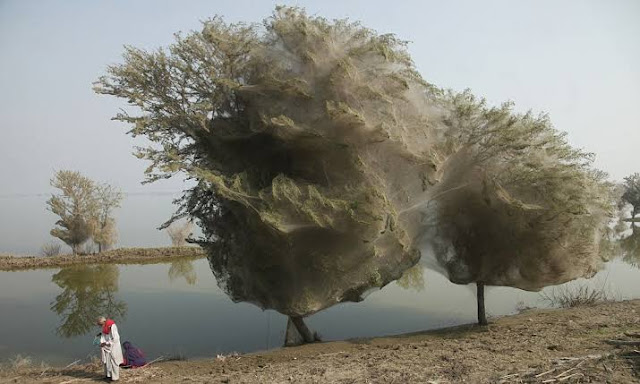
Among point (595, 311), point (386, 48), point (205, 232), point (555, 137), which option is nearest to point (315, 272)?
point (205, 232)

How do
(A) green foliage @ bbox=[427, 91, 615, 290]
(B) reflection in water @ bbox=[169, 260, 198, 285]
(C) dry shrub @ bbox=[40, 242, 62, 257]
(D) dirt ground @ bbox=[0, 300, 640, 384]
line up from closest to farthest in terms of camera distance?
(D) dirt ground @ bbox=[0, 300, 640, 384] < (A) green foliage @ bbox=[427, 91, 615, 290] < (B) reflection in water @ bbox=[169, 260, 198, 285] < (C) dry shrub @ bbox=[40, 242, 62, 257]

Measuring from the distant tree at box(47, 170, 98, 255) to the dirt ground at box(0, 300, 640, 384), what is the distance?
899 inches

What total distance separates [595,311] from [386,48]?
9996 mm

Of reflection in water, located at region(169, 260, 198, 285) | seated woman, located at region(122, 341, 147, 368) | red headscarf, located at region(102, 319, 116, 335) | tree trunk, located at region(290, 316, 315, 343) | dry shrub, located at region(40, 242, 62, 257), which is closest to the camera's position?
red headscarf, located at region(102, 319, 116, 335)

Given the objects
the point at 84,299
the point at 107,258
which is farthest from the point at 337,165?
the point at 107,258

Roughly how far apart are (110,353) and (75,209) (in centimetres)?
2612

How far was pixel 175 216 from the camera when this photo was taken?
11.9 metres

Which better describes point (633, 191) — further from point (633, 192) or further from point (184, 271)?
point (184, 271)

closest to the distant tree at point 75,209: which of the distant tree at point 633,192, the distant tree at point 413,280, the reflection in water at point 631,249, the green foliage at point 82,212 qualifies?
the green foliage at point 82,212

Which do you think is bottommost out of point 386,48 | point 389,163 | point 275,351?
point 275,351

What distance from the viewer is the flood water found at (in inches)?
544

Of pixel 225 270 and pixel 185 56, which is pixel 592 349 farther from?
pixel 185 56

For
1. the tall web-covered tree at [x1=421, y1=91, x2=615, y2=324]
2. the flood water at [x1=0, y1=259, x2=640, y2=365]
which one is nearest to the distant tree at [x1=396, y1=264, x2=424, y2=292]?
the flood water at [x1=0, y1=259, x2=640, y2=365]

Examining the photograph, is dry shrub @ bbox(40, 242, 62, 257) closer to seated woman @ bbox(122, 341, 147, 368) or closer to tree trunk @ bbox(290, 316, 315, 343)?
seated woman @ bbox(122, 341, 147, 368)
